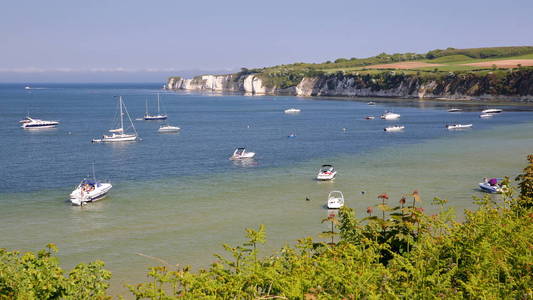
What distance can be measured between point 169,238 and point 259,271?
25.8 meters

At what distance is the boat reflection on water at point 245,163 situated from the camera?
79.2 m

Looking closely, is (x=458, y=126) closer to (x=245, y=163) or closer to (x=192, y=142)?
(x=192, y=142)

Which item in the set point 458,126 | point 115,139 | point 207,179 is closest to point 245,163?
point 207,179

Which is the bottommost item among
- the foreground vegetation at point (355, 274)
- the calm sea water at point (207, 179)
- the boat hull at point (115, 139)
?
Result: the calm sea water at point (207, 179)

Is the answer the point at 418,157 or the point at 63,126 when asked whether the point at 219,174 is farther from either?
the point at 63,126

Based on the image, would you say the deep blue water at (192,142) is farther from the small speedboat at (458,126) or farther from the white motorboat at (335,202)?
the white motorboat at (335,202)

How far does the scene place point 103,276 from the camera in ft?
70.1

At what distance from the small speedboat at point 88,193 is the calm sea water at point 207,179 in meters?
1.06

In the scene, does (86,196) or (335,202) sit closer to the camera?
(335,202)

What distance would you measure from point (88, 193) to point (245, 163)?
29163 mm

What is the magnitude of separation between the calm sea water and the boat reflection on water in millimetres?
775

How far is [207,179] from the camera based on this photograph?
226 ft

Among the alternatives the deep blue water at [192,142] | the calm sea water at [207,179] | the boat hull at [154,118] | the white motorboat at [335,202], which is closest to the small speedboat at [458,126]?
the deep blue water at [192,142]

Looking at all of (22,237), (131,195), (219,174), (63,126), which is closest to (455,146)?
(219,174)
